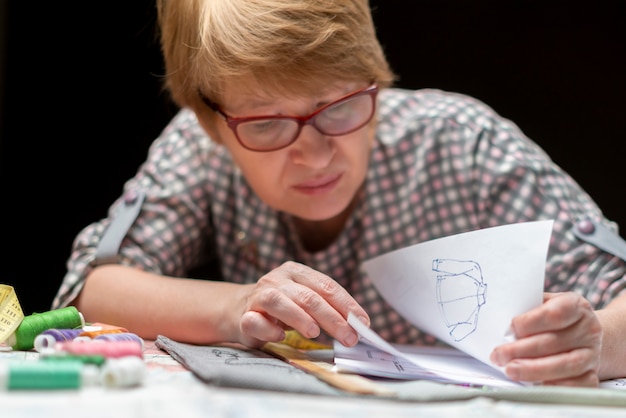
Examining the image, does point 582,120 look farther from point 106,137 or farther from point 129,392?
point 129,392

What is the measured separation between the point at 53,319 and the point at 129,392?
0.34m

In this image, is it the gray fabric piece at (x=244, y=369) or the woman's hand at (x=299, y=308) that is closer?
the gray fabric piece at (x=244, y=369)

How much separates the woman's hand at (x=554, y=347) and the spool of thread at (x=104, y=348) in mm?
365

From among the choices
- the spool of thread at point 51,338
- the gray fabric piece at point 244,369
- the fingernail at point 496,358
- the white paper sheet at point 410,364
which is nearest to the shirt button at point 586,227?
the white paper sheet at point 410,364

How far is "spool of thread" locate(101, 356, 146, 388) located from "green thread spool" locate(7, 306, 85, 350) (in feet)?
0.93

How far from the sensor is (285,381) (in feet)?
2.42

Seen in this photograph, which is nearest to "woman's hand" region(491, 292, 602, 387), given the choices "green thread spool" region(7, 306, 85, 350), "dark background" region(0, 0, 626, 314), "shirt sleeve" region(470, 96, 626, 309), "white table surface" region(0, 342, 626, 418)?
"white table surface" region(0, 342, 626, 418)

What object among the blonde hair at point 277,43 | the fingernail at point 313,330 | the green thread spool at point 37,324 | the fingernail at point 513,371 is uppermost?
the blonde hair at point 277,43

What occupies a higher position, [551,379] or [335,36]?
[335,36]

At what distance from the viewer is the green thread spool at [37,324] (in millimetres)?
938

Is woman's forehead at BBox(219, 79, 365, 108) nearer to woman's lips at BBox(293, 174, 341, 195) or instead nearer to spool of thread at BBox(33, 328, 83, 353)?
woman's lips at BBox(293, 174, 341, 195)

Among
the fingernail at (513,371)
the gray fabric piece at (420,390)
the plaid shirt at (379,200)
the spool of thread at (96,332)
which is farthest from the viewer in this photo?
the plaid shirt at (379,200)

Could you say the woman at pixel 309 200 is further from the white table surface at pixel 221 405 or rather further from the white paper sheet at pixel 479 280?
the white table surface at pixel 221 405

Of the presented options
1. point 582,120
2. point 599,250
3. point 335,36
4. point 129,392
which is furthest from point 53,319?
point 582,120
